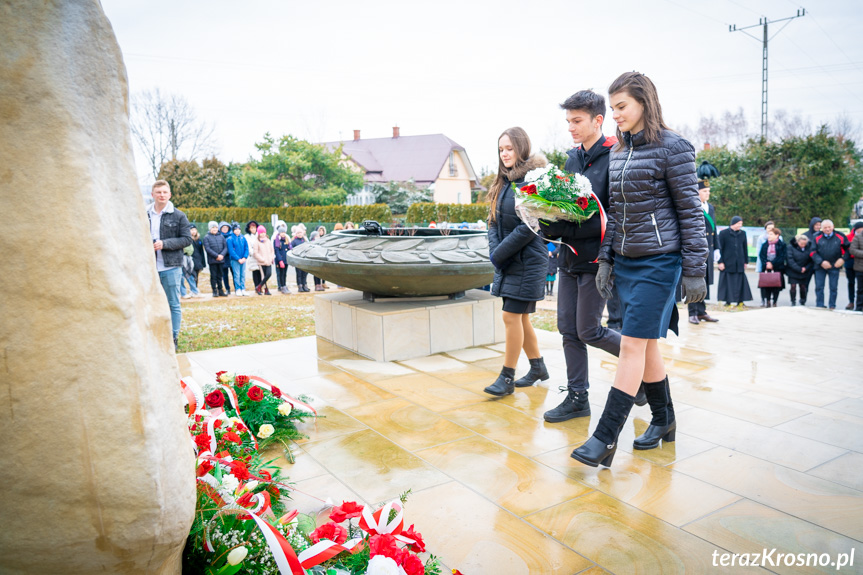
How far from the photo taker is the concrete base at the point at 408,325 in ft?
16.5

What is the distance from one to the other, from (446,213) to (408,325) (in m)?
23.6

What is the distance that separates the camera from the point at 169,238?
603 centimetres

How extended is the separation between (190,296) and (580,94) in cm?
1049

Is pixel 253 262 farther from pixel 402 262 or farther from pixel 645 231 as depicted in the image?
pixel 645 231

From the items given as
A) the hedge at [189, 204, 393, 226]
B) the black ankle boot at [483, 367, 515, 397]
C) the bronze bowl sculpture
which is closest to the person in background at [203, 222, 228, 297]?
the bronze bowl sculpture

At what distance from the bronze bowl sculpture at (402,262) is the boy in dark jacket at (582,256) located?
1.37 m

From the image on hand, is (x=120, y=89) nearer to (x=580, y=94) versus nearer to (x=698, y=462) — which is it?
(x=580, y=94)

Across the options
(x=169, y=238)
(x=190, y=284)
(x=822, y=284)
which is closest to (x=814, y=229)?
(x=822, y=284)

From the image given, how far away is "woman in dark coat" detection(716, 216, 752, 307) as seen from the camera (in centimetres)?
965

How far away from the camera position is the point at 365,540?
2049 millimetres

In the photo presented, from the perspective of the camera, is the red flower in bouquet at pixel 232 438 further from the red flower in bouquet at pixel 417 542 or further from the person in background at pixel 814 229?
the person in background at pixel 814 229

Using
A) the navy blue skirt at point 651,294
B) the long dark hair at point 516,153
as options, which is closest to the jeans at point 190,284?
the long dark hair at point 516,153

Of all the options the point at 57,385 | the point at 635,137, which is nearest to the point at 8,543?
the point at 57,385

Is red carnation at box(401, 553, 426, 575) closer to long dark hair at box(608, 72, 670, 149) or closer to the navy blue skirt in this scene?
the navy blue skirt
